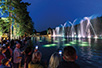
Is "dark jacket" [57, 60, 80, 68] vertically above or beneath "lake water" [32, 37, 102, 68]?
above

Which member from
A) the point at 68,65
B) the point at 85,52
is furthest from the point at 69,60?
the point at 85,52

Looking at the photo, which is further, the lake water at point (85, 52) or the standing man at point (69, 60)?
the lake water at point (85, 52)

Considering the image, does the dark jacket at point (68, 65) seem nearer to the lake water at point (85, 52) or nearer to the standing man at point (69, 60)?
the standing man at point (69, 60)

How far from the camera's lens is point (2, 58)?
4.56m

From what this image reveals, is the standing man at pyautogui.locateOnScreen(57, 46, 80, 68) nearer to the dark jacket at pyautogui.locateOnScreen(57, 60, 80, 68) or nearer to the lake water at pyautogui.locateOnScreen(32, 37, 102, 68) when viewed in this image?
the dark jacket at pyautogui.locateOnScreen(57, 60, 80, 68)

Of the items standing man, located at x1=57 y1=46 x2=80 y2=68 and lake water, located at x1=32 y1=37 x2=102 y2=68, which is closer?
standing man, located at x1=57 y1=46 x2=80 y2=68

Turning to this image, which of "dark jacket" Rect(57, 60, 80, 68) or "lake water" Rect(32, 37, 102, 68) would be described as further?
"lake water" Rect(32, 37, 102, 68)

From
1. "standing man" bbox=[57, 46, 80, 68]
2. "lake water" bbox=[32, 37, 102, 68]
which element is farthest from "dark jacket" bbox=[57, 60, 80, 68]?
"lake water" bbox=[32, 37, 102, 68]

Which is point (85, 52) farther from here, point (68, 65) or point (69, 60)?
point (68, 65)

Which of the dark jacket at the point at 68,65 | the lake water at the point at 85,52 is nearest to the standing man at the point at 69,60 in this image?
the dark jacket at the point at 68,65

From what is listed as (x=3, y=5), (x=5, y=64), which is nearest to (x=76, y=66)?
(x=5, y=64)

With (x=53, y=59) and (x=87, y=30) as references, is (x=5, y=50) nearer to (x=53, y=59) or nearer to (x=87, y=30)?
(x=53, y=59)

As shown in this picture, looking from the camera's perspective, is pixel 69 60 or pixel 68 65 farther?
pixel 69 60

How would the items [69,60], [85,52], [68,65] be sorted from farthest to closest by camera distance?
[85,52] → [69,60] → [68,65]
